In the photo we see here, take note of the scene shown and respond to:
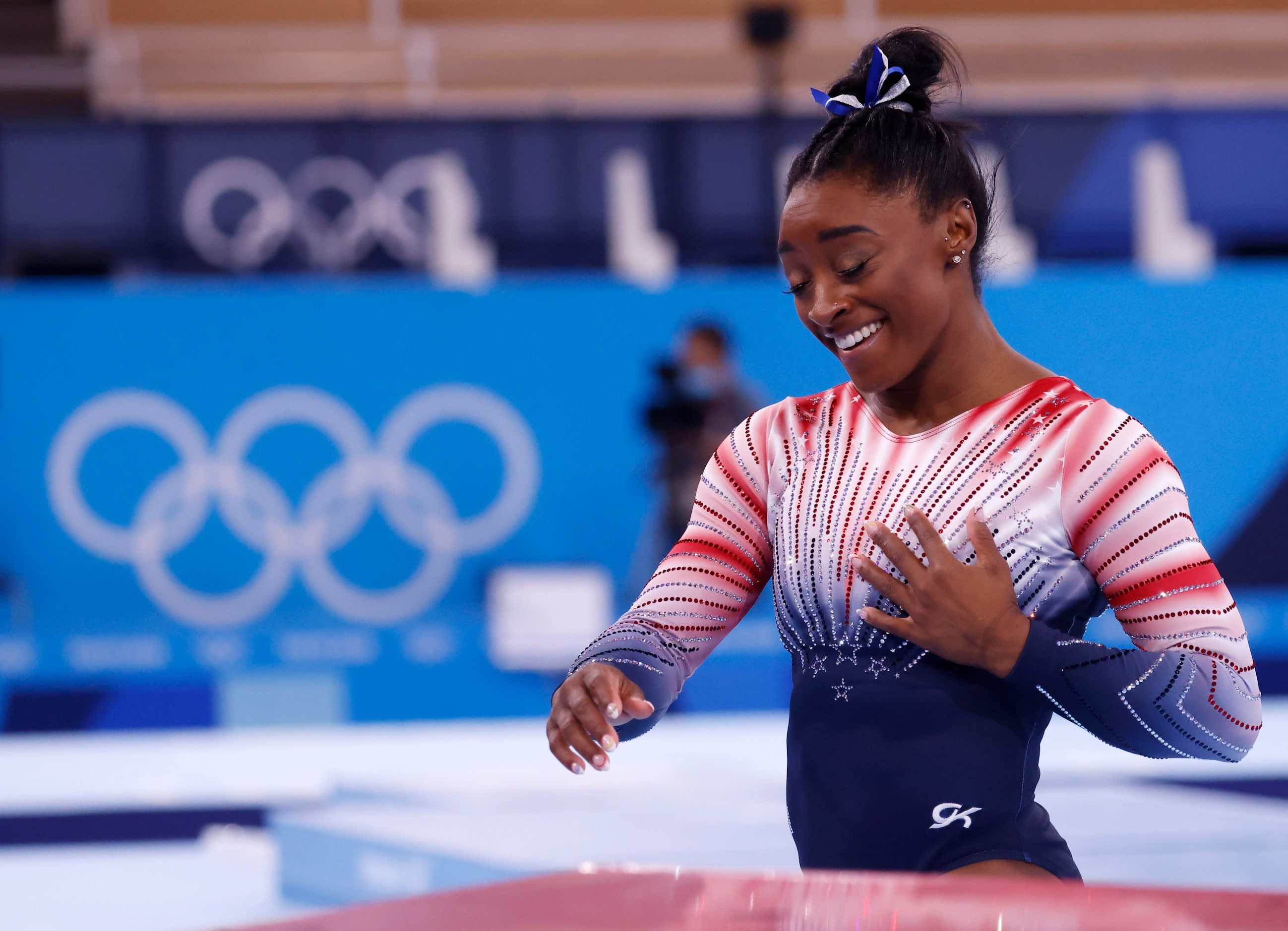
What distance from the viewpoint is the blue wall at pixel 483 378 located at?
22.2ft

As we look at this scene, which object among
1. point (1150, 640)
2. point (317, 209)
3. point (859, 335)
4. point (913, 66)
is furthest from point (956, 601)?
point (317, 209)

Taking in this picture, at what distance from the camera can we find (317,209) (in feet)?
24.0

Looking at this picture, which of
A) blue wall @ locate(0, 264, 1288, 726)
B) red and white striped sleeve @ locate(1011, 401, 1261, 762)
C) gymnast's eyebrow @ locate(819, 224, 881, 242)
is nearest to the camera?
red and white striped sleeve @ locate(1011, 401, 1261, 762)

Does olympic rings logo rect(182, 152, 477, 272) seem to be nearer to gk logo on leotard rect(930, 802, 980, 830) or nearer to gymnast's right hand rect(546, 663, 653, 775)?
gymnast's right hand rect(546, 663, 653, 775)

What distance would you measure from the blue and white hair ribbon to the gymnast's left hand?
1.40 feet

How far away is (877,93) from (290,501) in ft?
18.8

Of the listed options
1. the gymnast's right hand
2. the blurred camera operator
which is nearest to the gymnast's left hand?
the gymnast's right hand

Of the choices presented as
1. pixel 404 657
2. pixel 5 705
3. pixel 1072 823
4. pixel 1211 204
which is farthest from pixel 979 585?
pixel 1211 204

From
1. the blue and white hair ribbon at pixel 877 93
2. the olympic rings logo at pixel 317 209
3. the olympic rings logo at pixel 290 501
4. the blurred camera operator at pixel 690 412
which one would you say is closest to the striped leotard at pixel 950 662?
the blue and white hair ribbon at pixel 877 93

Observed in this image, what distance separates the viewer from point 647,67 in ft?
28.1

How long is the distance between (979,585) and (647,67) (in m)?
7.65

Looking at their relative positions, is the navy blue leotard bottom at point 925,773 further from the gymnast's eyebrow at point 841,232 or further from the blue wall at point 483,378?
the blue wall at point 483,378

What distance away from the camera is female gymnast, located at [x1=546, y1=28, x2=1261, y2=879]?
131 centimetres

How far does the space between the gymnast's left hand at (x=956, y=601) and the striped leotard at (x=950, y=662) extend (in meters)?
0.02
